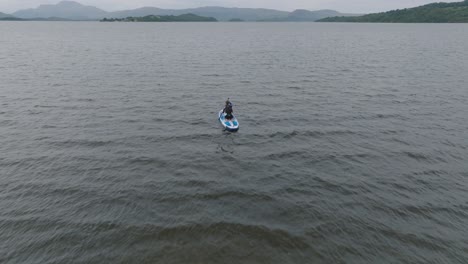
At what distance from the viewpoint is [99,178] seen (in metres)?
23.6

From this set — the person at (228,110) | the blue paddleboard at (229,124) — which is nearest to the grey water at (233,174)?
the blue paddleboard at (229,124)

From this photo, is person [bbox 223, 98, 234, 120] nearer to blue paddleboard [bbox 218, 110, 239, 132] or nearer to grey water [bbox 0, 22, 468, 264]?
blue paddleboard [bbox 218, 110, 239, 132]

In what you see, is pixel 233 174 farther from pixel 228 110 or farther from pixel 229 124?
pixel 228 110

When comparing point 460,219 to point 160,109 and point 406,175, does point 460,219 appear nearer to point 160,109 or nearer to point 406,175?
→ point 406,175

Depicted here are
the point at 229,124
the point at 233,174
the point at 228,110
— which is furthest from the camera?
the point at 228,110

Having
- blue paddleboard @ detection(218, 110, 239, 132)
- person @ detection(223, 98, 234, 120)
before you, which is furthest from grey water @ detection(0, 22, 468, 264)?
person @ detection(223, 98, 234, 120)

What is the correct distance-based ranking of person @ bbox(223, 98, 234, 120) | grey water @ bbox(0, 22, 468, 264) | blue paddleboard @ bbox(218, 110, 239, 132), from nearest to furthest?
grey water @ bbox(0, 22, 468, 264)
blue paddleboard @ bbox(218, 110, 239, 132)
person @ bbox(223, 98, 234, 120)

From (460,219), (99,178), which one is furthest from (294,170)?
(99,178)

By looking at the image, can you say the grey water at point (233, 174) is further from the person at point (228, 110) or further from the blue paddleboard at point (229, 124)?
the person at point (228, 110)

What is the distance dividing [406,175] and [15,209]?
91.2 ft

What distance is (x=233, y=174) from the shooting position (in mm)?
24719

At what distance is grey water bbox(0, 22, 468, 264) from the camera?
55.9ft

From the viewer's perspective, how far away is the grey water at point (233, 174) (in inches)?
671

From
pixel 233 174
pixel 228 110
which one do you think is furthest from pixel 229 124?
pixel 233 174
